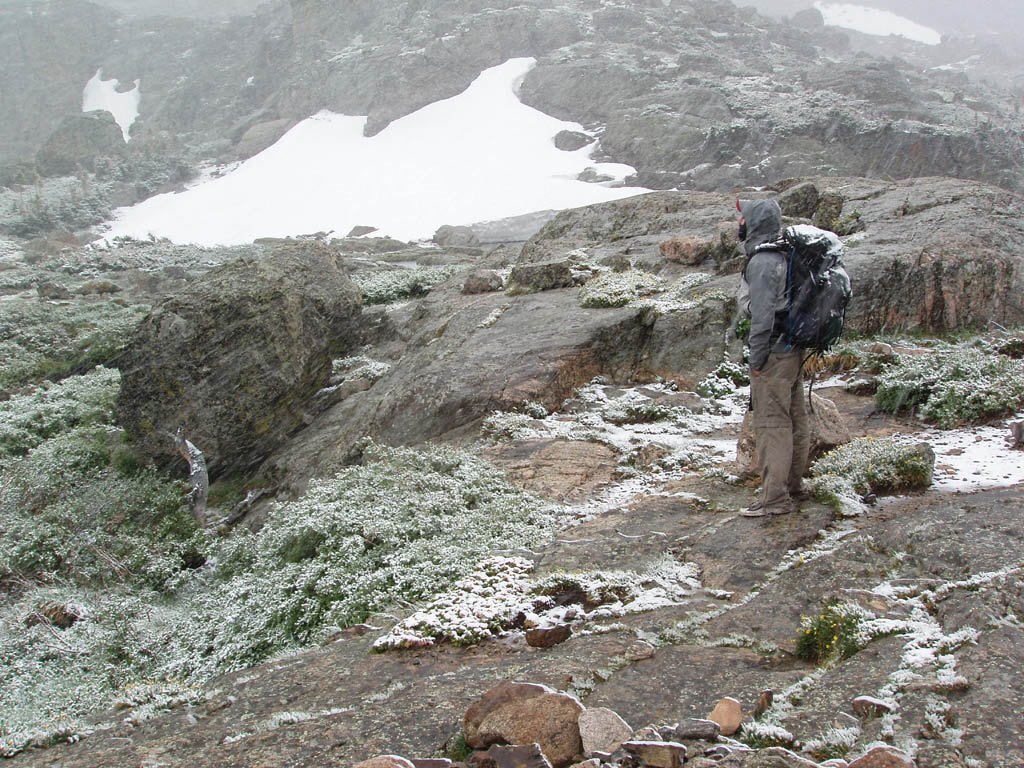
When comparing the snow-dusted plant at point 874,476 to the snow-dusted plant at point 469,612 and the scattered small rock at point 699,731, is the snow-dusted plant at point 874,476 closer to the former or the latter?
the snow-dusted plant at point 469,612

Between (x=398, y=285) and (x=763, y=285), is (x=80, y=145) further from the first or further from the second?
(x=763, y=285)

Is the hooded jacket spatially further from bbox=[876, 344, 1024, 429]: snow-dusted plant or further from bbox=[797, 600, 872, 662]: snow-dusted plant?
bbox=[876, 344, 1024, 429]: snow-dusted plant

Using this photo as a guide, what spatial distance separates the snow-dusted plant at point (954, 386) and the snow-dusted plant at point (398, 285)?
9746mm

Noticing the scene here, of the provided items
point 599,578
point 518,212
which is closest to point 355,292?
point 599,578

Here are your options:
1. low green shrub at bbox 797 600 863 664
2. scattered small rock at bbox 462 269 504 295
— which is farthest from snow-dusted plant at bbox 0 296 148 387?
low green shrub at bbox 797 600 863 664

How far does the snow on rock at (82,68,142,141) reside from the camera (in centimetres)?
6312

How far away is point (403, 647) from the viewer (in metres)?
3.43

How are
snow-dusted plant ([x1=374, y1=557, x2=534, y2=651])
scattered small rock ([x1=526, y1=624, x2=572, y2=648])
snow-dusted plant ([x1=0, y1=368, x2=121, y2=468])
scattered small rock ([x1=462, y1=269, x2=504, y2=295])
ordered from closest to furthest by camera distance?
scattered small rock ([x1=526, y1=624, x2=572, y2=648])
snow-dusted plant ([x1=374, y1=557, x2=534, y2=651])
snow-dusted plant ([x1=0, y1=368, x2=121, y2=468])
scattered small rock ([x1=462, y1=269, x2=504, y2=295])

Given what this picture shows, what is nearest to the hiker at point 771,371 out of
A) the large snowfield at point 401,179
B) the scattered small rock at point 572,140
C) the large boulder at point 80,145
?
the large snowfield at point 401,179

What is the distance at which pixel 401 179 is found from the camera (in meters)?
39.1

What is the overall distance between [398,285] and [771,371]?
36.2ft

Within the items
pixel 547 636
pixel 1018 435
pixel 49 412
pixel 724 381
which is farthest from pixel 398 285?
pixel 547 636

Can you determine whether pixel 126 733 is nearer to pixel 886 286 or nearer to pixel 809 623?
pixel 809 623

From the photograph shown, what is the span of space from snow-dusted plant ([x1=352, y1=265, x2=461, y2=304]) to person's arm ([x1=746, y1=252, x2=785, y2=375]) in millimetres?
10487
